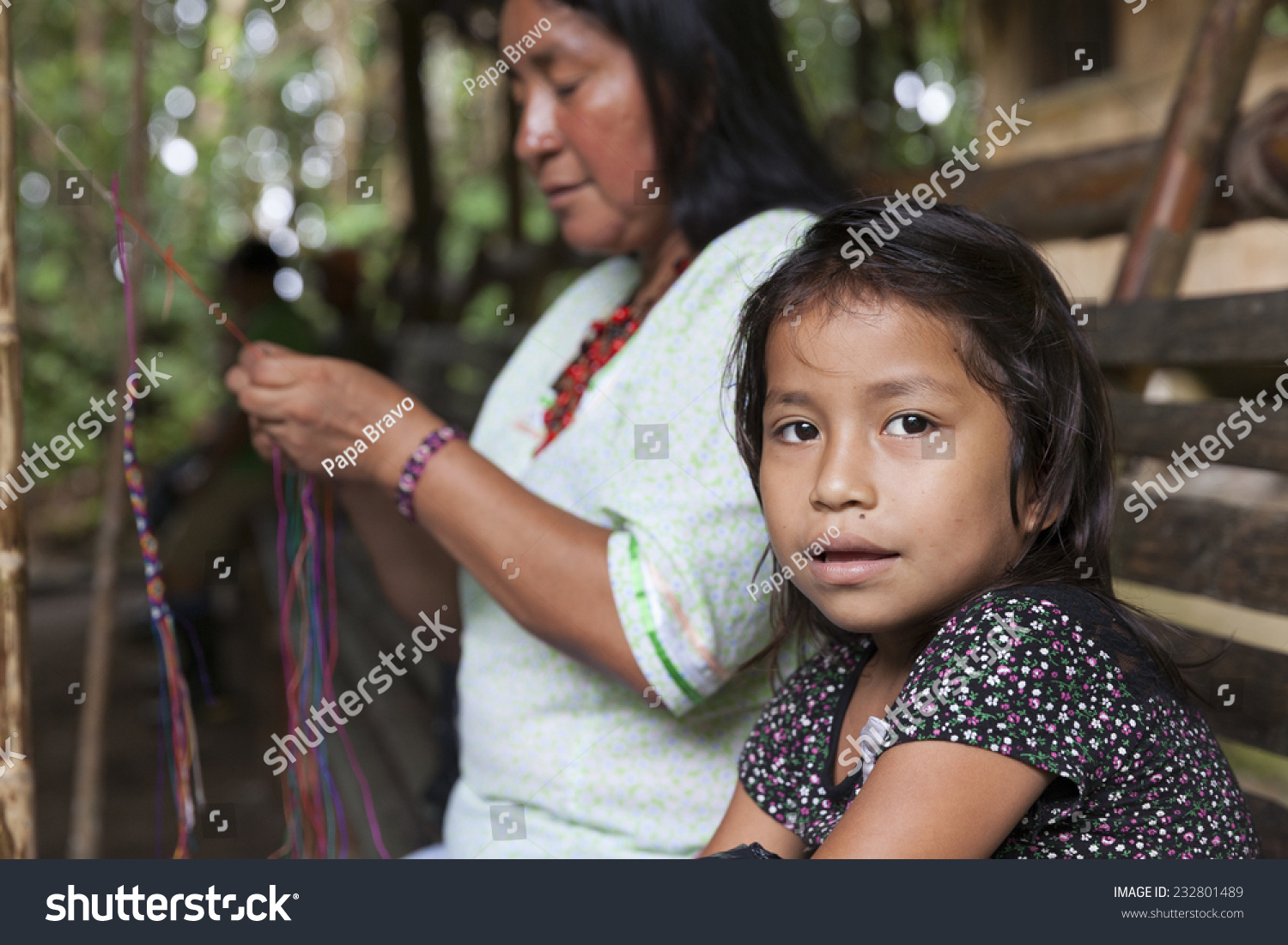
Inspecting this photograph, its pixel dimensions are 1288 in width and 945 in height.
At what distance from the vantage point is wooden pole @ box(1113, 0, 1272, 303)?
1.82 meters

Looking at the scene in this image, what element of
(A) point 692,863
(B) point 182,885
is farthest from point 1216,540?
(B) point 182,885

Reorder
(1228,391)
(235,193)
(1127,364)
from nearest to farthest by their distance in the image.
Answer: (1127,364) < (1228,391) < (235,193)

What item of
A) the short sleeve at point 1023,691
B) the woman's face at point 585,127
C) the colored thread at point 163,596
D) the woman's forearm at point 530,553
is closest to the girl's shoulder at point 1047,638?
the short sleeve at point 1023,691

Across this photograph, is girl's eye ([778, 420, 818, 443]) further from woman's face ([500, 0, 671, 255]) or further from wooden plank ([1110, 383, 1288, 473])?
wooden plank ([1110, 383, 1288, 473])

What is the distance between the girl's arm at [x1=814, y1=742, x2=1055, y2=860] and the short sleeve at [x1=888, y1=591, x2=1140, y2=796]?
12 mm

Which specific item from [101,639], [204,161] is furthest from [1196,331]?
[204,161]

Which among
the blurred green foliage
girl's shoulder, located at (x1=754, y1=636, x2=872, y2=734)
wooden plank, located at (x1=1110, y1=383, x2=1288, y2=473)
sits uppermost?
the blurred green foliage

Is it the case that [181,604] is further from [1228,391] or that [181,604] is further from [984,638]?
[984,638]

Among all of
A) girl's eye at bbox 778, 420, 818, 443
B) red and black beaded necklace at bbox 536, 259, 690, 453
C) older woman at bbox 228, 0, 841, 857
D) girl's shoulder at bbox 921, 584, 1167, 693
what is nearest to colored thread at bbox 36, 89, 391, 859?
older woman at bbox 228, 0, 841, 857

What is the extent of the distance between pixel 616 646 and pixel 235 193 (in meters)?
11.1

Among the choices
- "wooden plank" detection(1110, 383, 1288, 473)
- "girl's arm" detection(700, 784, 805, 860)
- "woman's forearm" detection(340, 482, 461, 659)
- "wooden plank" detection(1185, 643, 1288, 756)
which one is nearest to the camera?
"girl's arm" detection(700, 784, 805, 860)

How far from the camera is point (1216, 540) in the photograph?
146cm

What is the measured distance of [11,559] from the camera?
1.30 meters

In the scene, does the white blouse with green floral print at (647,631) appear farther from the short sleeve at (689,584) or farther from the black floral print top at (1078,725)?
the black floral print top at (1078,725)
